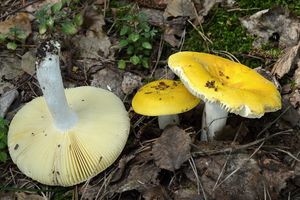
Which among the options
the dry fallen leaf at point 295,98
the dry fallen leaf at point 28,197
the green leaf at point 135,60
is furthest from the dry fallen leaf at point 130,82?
the dry fallen leaf at point 295,98

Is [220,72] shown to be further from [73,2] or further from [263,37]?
[73,2]

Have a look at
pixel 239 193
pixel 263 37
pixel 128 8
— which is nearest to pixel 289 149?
pixel 239 193

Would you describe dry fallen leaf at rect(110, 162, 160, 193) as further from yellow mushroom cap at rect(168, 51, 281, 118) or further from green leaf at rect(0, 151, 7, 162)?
green leaf at rect(0, 151, 7, 162)

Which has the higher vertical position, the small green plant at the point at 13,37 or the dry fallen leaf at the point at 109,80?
the small green plant at the point at 13,37

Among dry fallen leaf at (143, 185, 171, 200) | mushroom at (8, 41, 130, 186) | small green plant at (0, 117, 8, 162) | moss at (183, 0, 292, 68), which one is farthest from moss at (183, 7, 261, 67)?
small green plant at (0, 117, 8, 162)

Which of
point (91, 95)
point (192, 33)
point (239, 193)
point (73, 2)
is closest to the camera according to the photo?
point (239, 193)

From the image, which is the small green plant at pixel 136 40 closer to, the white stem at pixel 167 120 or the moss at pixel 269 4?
the white stem at pixel 167 120
